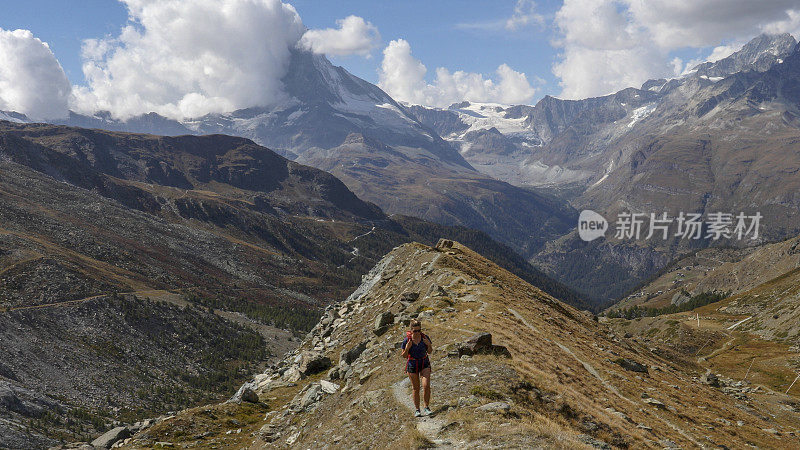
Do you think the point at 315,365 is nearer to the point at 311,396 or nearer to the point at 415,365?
the point at 311,396

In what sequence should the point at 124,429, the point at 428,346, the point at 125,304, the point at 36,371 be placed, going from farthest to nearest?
the point at 125,304
the point at 36,371
the point at 124,429
the point at 428,346

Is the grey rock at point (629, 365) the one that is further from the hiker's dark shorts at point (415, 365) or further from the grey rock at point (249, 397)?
the grey rock at point (249, 397)

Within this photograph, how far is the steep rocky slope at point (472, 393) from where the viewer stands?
2011 centimetres

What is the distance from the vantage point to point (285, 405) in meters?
36.1

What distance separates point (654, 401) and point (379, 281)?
36986 mm

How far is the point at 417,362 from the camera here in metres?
21.7

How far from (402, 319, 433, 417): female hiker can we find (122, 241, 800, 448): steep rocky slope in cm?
86

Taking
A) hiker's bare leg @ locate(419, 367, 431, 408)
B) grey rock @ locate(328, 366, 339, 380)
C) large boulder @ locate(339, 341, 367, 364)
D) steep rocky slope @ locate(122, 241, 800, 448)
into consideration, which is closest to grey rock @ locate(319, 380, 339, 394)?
steep rocky slope @ locate(122, 241, 800, 448)

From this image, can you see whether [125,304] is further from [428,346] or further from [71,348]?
[428,346]

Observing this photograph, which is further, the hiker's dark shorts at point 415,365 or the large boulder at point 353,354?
the large boulder at point 353,354

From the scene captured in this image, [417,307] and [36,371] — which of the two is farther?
[36,371]

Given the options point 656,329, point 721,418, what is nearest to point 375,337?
point 721,418

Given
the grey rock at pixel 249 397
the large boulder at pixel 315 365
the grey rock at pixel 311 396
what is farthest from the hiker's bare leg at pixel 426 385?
the grey rock at pixel 249 397

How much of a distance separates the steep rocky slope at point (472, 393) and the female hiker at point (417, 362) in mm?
857
